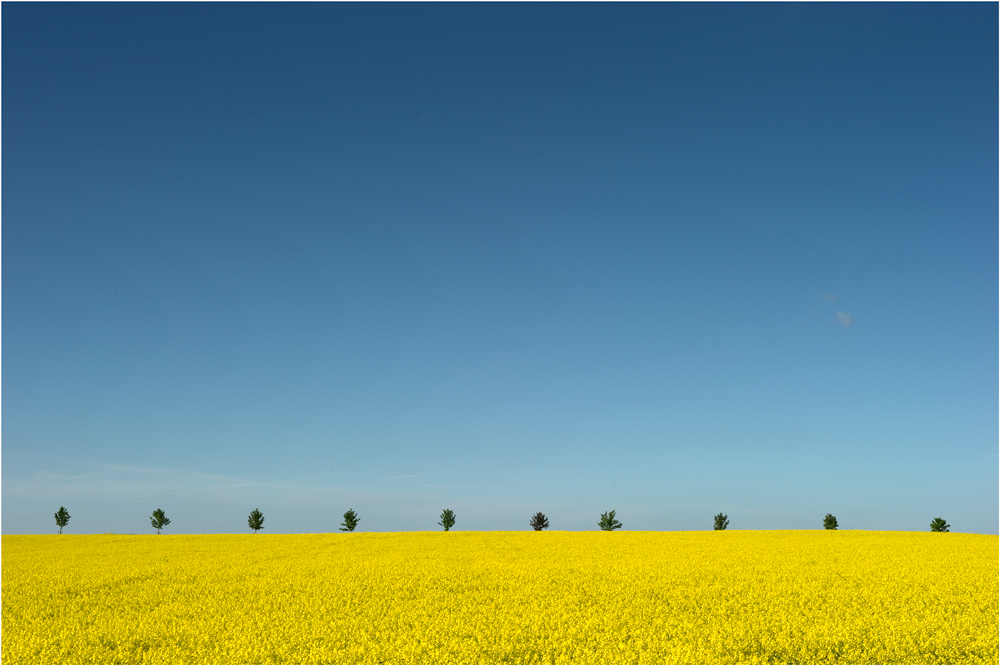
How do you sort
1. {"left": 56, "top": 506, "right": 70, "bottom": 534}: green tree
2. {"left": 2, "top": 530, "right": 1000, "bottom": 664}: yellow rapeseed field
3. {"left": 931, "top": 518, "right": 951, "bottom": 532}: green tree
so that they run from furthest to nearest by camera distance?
{"left": 56, "top": 506, "right": 70, "bottom": 534}: green tree, {"left": 931, "top": 518, "right": 951, "bottom": 532}: green tree, {"left": 2, "top": 530, "right": 1000, "bottom": 664}: yellow rapeseed field

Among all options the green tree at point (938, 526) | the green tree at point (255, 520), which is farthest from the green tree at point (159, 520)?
the green tree at point (938, 526)

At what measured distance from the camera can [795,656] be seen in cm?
1353

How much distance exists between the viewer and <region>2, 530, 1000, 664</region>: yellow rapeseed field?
45.0 feet

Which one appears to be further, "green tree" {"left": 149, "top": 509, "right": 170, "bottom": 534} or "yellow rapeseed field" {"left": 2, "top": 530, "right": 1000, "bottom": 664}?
"green tree" {"left": 149, "top": 509, "right": 170, "bottom": 534}

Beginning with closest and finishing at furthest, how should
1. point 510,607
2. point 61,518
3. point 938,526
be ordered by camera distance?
point 510,607 → point 938,526 → point 61,518

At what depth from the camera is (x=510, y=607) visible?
17.8m

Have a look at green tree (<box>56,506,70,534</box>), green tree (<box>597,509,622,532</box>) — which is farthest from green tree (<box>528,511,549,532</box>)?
green tree (<box>56,506,70,534</box>)

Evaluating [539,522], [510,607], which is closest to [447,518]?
[539,522]

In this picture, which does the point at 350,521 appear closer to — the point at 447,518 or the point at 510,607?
the point at 447,518

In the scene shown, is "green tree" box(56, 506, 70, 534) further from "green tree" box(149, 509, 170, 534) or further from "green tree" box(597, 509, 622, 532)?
"green tree" box(597, 509, 622, 532)

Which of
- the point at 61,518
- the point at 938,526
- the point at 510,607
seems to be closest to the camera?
the point at 510,607

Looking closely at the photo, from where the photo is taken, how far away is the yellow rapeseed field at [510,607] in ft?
45.0

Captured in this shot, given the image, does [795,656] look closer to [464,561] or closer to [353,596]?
[353,596]

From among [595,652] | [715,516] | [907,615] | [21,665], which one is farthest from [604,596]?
[715,516]
